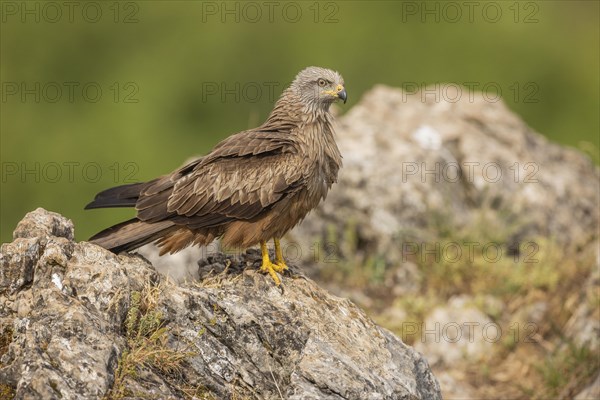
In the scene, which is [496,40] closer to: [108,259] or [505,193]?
[505,193]

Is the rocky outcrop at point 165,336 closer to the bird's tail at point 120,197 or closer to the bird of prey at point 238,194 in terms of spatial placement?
the bird of prey at point 238,194

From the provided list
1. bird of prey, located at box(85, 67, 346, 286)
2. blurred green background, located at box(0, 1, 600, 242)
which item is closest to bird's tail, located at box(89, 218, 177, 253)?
bird of prey, located at box(85, 67, 346, 286)

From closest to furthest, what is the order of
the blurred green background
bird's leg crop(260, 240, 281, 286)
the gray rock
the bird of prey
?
1. bird's leg crop(260, 240, 281, 286)
2. the bird of prey
3. the gray rock
4. the blurred green background

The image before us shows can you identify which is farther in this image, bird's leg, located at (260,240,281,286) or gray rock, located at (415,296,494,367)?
gray rock, located at (415,296,494,367)

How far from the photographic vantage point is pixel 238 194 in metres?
8.35

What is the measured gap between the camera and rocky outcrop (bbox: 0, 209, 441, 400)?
622 cm

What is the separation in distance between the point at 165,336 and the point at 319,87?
318 cm

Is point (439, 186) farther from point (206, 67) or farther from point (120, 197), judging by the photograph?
point (206, 67)

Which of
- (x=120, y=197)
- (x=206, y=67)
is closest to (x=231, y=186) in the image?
(x=120, y=197)

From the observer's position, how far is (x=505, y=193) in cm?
1249

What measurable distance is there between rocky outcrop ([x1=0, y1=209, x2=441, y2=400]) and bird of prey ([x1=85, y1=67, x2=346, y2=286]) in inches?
22.2

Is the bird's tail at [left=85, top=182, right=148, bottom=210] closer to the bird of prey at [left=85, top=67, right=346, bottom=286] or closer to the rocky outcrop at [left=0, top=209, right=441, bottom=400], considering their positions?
the bird of prey at [left=85, top=67, right=346, bottom=286]

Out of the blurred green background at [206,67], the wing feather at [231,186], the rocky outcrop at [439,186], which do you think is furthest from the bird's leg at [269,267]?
the blurred green background at [206,67]

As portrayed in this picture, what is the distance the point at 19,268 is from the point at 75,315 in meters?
0.82
